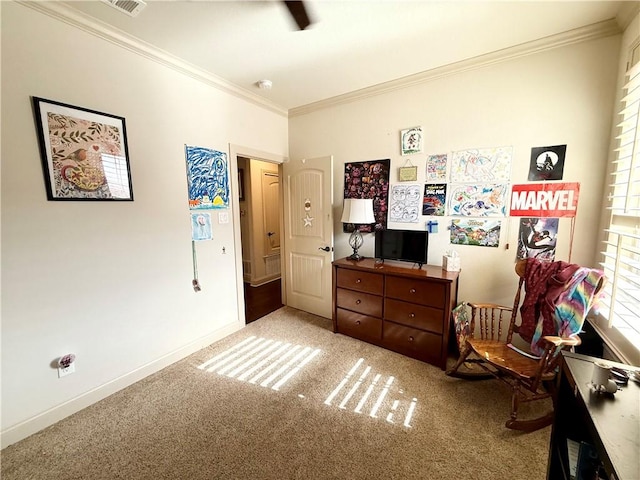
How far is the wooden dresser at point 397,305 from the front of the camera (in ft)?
7.10

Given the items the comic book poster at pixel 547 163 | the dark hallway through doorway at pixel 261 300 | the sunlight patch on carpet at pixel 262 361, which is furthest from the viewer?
the dark hallway through doorway at pixel 261 300

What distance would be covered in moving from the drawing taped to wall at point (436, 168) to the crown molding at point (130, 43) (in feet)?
6.68

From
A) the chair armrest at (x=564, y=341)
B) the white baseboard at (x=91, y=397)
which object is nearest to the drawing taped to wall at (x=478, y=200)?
the chair armrest at (x=564, y=341)

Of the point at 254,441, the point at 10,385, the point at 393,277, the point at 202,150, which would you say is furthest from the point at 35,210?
the point at 393,277

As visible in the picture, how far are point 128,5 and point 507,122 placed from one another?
111 inches

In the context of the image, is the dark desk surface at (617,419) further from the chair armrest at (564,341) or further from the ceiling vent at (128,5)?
the ceiling vent at (128,5)

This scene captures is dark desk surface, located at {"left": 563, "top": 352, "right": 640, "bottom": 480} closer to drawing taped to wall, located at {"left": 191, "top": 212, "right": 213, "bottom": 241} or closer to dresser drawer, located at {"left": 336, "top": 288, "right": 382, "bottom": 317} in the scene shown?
dresser drawer, located at {"left": 336, "top": 288, "right": 382, "bottom": 317}

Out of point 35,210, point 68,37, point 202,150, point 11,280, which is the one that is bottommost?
point 11,280

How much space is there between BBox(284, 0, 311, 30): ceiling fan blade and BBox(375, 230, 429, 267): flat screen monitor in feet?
6.01

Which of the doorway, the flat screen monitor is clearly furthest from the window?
the doorway

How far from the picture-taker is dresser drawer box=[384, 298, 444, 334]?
2.18 m

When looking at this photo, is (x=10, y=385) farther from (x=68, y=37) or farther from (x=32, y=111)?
(x=68, y=37)

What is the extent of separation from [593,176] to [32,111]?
3775 mm

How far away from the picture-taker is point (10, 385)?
1530mm
